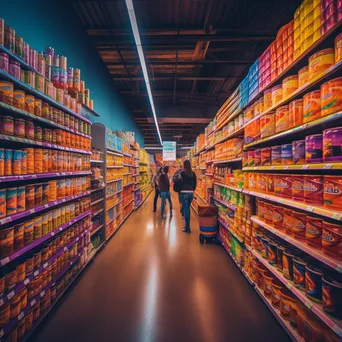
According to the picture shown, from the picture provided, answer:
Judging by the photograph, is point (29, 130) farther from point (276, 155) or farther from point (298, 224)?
point (298, 224)

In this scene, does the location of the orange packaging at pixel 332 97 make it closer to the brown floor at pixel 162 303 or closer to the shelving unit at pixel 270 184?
the shelving unit at pixel 270 184

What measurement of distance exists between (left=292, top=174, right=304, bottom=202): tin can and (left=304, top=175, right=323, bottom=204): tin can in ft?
0.17

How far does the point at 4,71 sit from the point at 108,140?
2.99 m

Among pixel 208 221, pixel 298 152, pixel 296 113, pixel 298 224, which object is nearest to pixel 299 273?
pixel 298 224

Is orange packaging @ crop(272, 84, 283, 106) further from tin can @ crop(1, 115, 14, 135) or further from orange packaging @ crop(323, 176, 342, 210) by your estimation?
tin can @ crop(1, 115, 14, 135)

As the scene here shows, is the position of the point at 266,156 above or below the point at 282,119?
below

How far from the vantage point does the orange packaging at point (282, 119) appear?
197 centimetres

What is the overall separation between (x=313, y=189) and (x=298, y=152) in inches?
14.3

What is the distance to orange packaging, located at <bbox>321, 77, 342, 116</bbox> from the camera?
137cm

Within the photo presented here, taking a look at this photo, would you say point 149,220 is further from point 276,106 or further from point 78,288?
point 276,106

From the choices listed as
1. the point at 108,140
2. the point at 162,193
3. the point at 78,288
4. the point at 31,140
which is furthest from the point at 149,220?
the point at 31,140

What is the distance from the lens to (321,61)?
60.3 inches

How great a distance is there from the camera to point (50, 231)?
2.24 meters

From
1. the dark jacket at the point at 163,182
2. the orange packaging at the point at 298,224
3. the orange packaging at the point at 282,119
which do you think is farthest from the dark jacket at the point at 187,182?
the orange packaging at the point at 298,224
